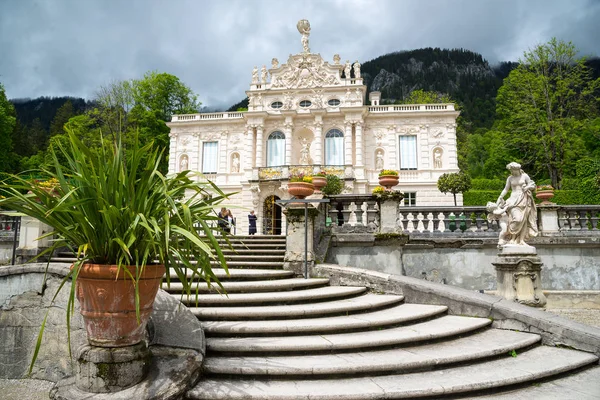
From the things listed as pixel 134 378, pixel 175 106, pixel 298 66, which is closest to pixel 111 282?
pixel 134 378

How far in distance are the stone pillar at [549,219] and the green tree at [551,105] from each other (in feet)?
61.9

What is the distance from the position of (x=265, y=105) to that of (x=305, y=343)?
24.6m

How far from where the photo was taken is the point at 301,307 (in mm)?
5078

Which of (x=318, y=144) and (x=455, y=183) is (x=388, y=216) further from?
(x=318, y=144)

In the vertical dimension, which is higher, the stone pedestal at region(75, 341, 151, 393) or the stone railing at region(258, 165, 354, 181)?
the stone railing at region(258, 165, 354, 181)

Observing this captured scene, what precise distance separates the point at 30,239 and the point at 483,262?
1083cm

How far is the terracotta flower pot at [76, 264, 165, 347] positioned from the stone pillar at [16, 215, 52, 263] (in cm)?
677

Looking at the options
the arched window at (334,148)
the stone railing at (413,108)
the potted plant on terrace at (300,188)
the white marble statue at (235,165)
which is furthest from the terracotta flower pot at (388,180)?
the white marble statue at (235,165)

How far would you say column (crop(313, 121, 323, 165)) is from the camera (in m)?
25.9

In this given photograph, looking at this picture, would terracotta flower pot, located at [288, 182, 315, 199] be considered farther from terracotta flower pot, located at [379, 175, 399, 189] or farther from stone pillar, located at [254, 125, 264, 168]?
stone pillar, located at [254, 125, 264, 168]

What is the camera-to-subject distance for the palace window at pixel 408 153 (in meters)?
25.6

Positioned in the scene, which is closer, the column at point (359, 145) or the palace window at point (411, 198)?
the palace window at point (411, 198)

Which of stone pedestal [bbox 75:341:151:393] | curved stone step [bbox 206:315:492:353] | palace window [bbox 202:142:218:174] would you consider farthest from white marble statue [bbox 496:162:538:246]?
palace window [bbox 202:142:218:174]

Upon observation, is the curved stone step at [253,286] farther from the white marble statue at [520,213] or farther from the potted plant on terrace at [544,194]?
the potted plant on terrace at [544,194]
